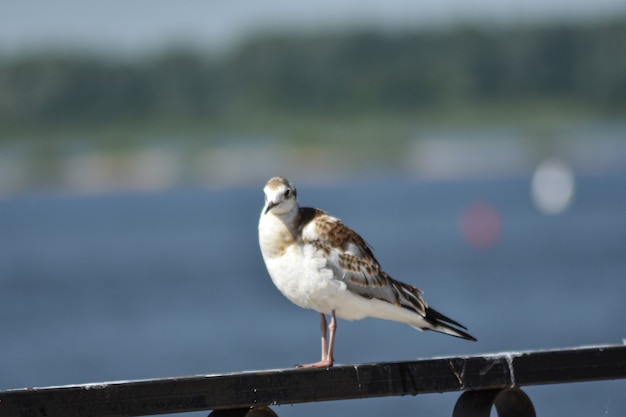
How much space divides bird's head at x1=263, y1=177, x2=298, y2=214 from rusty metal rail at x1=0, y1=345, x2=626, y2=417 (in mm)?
1122

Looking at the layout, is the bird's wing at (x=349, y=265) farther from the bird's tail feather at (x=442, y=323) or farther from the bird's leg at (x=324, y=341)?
the bird's leg at (x=324, y=341)

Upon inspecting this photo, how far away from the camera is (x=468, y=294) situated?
54.3 meters

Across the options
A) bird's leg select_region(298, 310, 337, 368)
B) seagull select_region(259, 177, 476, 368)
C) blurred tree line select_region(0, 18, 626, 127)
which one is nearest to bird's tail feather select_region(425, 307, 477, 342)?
seagull select_region(259, 177, 476, 368)

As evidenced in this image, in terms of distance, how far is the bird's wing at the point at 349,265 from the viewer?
5.84 metres

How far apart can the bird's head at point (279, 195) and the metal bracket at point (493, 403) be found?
4.06 feet

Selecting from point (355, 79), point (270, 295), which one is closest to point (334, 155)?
point (355, 79)

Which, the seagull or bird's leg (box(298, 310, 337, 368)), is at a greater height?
the seagull

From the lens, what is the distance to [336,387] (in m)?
4.64

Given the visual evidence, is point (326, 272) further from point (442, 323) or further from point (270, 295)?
point (270, 295)

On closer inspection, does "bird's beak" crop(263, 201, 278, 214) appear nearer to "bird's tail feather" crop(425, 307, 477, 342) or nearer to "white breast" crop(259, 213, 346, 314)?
"white breast" crop(259, 213, 346, 314)

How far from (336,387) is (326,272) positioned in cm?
117

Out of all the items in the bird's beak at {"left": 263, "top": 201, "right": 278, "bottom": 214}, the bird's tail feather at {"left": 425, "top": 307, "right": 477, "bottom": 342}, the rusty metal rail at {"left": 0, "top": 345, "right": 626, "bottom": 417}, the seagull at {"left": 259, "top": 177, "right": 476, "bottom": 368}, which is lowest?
the rusty metal rail at {"left": 0, "top": 345, "right": 626, "bottom": 417}

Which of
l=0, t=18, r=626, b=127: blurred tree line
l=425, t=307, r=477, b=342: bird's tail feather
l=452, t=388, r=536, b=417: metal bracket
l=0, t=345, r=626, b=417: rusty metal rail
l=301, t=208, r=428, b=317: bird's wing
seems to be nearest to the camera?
l=0, t=345, r=626, b=417: rusty metal rail

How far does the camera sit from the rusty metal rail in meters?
4.28
